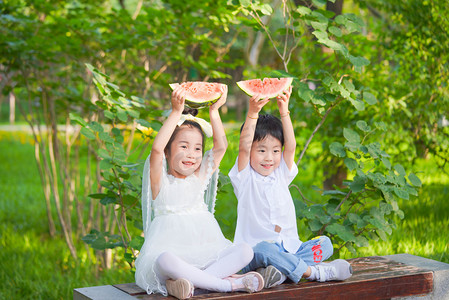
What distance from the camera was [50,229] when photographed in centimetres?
643

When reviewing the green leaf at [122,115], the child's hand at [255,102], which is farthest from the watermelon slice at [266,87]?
the green leaf at [122,115]

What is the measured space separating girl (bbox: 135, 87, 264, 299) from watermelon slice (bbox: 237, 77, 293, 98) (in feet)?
0.55

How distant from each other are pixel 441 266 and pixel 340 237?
2.28 feet

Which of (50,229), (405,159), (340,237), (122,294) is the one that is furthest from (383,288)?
(50,229)

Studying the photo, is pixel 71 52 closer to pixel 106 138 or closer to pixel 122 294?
pixel 106 138

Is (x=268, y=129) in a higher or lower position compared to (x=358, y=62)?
lower

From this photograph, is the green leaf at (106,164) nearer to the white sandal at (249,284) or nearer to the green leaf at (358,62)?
the white sandal at (249,284)

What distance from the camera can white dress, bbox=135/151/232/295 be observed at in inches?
115

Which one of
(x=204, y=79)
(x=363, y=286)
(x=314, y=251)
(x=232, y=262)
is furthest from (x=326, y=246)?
(x=204, y=79)

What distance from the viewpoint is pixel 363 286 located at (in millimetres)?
3217

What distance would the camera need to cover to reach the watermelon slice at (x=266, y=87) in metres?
3.23

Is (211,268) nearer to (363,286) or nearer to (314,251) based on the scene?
(314,251)

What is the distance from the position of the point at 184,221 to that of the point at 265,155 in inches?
24.5

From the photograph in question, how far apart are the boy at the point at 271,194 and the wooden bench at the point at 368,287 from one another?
9cm
